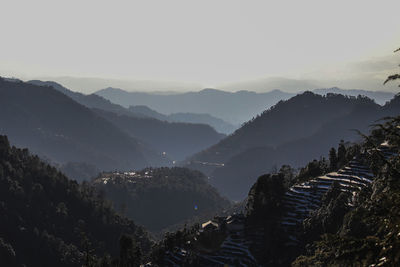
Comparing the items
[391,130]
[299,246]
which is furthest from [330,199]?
[391,130]

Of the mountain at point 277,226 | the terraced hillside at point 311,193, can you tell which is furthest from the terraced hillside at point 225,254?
the terraced hillside at point 311,193

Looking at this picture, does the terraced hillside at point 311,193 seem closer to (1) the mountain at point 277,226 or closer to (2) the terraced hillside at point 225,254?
(1) the mountain at point 277,226

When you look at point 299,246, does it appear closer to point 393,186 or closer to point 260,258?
point 260,258

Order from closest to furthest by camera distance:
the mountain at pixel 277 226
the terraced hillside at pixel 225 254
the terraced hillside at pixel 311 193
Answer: the mountain at pixel 277 226
the terraced hillside at pixel 225 254
the terraced hillside at pixel 311 193

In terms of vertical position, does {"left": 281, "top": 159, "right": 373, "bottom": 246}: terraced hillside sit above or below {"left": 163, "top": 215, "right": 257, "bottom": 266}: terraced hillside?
above

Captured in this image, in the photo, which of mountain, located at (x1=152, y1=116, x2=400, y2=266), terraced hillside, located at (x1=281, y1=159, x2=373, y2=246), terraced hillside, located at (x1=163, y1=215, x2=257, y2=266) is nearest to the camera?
mountain, located at (x1=152, y1=116, x2=400, y2=266)

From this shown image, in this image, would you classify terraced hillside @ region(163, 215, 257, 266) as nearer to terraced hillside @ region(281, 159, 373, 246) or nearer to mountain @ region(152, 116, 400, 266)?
mountain @ region(152, 116, 400, 266)

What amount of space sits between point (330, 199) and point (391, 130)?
125 meters

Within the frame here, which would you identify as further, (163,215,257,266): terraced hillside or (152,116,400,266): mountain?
(163,215,257,266): terraced hillside

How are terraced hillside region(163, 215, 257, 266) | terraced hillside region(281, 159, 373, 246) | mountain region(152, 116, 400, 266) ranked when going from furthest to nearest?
terraced hillside region(281, 159, 373, 246) < terraced hillside region(163, 215, 257, 266) < mountain region(152, 116, 400, 266)

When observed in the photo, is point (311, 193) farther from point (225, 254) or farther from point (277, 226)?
point (225, 254)

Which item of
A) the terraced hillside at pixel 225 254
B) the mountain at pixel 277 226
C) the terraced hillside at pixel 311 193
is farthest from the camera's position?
the terraced hillside at pixel 311 193

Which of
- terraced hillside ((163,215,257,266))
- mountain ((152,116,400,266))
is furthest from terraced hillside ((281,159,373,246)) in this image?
terraced hillside ((163,215,257,266))

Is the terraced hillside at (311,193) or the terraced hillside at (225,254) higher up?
the terraced hillside at (311,193)
